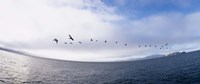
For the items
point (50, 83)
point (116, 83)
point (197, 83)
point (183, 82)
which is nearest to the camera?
point (197, 83)

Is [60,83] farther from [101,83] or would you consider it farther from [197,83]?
[197,83]

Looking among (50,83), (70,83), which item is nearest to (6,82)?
(50,83)

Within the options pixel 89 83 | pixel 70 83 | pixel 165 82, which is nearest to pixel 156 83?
pixel 165 82

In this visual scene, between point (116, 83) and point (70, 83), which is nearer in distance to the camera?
point (116, 83)

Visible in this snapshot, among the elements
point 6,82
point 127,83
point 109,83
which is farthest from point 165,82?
point 6,82

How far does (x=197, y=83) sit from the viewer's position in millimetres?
77000

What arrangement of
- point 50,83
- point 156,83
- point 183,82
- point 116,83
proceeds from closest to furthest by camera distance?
point 183,82
point 156,83
point 116,83
point 50,83

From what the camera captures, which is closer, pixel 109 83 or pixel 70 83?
pixel 109 83

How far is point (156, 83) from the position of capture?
289ft

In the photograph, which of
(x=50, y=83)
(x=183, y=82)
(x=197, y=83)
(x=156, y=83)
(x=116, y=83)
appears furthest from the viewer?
(x=50, y=83)

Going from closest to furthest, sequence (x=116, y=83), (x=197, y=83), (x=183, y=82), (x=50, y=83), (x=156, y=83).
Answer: (x=197, y=83) < (x=183, y=82) < (x=156, y=83) < (x=116, y=83) < (x=50, y=83)

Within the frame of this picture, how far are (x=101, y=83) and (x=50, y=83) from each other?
982 inches

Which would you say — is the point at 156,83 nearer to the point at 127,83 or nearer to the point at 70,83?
the point at 127,83

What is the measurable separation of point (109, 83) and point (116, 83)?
3.28m
